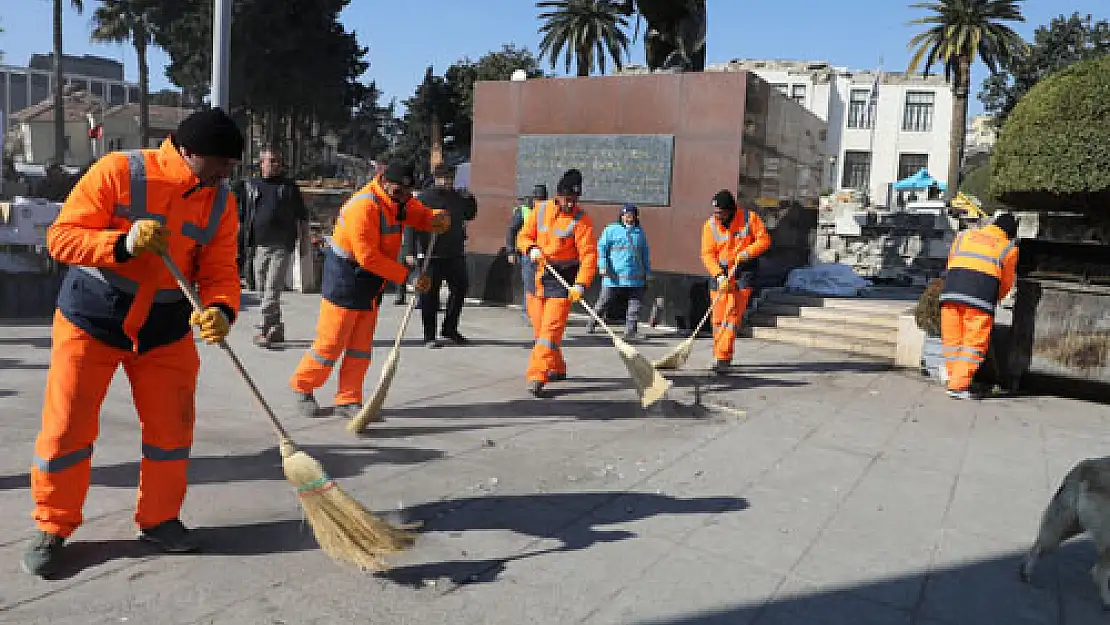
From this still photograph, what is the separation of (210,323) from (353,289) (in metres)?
2.35

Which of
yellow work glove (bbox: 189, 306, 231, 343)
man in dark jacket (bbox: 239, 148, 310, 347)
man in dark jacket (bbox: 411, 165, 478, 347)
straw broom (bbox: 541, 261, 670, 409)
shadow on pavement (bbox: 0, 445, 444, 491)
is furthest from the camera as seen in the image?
man in dark jacket (bbox: 411, 165, 478, 347)

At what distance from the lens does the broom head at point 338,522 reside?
3.26 metres

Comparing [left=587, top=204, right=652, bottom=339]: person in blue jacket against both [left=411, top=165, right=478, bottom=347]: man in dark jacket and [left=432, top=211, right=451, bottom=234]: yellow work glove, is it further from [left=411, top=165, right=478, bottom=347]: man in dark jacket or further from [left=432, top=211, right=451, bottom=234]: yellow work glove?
[left=432, top=211, right=451, bottom=234]: yellow work glove

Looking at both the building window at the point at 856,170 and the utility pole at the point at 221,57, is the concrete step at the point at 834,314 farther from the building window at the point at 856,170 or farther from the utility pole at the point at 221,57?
the building window at the point at 856,170

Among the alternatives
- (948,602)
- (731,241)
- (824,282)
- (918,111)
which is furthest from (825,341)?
(918,111)

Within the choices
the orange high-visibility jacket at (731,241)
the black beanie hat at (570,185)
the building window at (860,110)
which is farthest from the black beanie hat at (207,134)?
the building window at (860,110)

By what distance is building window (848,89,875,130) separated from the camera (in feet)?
175

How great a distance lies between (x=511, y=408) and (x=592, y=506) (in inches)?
84.8

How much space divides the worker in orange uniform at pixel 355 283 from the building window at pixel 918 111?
54.3 meters

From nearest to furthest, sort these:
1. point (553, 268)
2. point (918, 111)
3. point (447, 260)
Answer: point (553, 268), point (447, 260), point (918, 111)

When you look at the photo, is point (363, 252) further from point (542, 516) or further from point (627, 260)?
point (627, 260)

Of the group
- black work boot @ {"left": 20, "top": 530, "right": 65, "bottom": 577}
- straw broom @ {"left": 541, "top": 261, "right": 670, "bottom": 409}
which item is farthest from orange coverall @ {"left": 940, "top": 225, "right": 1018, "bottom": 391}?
black work boot @ {"left": 20, "top": 530, "right": 65, "bottom": 577}

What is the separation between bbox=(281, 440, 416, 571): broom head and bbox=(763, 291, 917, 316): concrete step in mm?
8394

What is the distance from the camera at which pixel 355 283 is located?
559 centimetres
